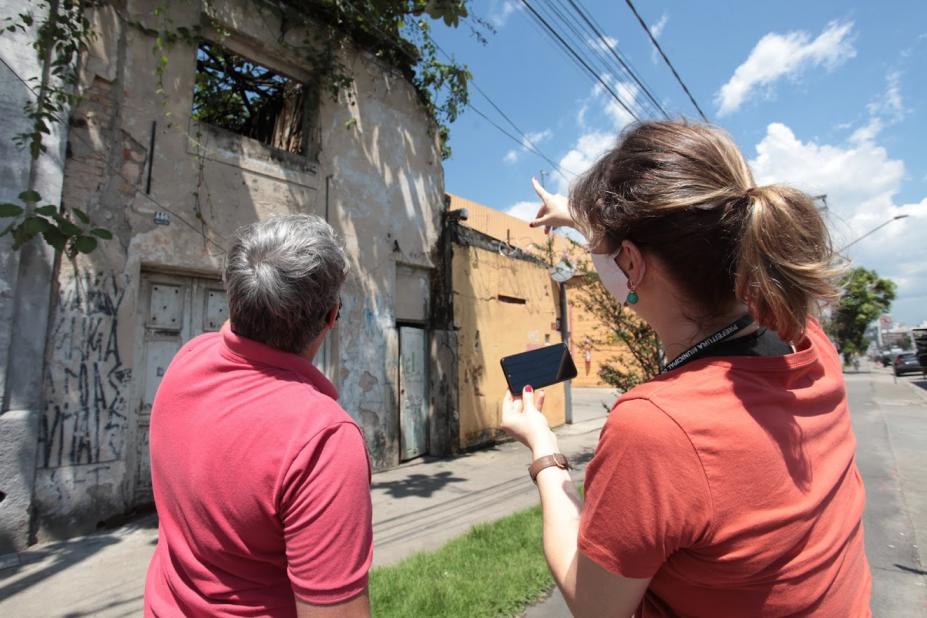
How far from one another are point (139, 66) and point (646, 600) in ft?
20.9

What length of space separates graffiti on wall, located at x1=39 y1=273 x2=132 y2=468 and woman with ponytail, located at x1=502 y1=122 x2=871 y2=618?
503 cm

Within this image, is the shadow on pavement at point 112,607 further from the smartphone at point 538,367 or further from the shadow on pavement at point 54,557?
the smartphone at point 538,367

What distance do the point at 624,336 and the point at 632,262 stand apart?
503cm

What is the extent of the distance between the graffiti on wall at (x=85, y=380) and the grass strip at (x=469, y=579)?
3.01 metres

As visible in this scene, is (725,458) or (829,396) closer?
(725,458)

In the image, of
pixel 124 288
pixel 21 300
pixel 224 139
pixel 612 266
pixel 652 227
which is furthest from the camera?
pixel 224 139

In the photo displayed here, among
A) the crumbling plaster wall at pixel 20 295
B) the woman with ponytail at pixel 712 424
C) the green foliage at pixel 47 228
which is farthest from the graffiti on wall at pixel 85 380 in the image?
the woman with ponytail at pixel 712 424

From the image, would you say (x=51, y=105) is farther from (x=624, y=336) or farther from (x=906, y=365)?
(x=906, y=365)

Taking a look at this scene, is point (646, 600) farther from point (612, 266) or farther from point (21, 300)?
point (21, 300)

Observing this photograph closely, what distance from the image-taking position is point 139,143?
5203 mm

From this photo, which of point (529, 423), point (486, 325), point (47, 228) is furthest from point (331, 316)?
point (486, 325)

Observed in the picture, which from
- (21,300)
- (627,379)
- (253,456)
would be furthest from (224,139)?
(253,456)

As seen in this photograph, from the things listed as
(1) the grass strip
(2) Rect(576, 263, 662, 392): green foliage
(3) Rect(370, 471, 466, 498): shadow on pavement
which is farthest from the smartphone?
(3) Rect(370, 471, 466, 498): shadow on pavement

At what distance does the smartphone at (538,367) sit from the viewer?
144 cm
